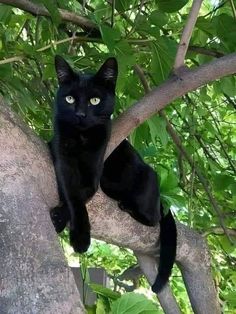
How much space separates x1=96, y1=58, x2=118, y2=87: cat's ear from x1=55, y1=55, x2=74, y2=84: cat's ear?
0.06m

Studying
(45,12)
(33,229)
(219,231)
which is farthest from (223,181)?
(33,229)

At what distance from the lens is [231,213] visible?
1725 millimetres

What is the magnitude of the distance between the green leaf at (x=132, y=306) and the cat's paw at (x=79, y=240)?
9.6 inches

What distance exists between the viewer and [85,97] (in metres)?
1.32

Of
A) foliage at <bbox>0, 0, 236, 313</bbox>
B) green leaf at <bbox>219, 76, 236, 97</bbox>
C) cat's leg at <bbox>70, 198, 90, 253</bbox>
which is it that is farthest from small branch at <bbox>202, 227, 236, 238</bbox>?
cat's leg at <bbox>70, 198, 90, 253</bbox>

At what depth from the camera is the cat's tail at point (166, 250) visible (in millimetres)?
1314

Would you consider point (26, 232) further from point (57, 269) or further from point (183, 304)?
point (183, 304)

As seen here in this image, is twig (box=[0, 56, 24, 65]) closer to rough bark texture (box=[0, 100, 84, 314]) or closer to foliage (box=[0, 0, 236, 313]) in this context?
foliage (box=[0, 0, 236, 313])

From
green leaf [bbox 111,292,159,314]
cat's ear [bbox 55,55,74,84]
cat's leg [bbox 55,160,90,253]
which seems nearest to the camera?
green leaf [bbox 111,292,159,314]

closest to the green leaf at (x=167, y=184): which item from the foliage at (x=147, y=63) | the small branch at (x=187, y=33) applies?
the foliage at (x=147, y=63)

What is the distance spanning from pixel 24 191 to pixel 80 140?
1.35 feet

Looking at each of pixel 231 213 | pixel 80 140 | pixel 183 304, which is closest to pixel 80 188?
pixel 80 140

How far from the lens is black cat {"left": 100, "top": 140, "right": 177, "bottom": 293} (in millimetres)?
1322

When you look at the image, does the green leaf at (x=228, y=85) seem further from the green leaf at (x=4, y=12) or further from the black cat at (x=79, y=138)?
the green leaf at (x=4, y=12)
